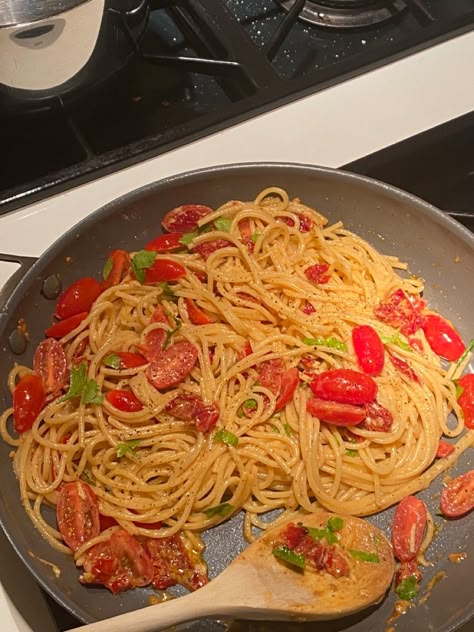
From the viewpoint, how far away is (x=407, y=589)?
2029mm

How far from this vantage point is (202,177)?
2541 millimetres

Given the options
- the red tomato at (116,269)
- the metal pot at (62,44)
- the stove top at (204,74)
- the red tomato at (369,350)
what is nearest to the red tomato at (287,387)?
the red tomato at (369,350)

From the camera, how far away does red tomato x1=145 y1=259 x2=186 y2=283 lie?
8.16 feet

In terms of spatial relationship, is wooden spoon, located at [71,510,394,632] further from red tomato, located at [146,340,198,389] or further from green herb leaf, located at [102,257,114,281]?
green herb leaf, located at [102,257,114,281]

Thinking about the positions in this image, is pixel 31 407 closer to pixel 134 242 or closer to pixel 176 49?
pixel 134 242

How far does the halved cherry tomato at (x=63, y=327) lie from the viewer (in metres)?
2.39

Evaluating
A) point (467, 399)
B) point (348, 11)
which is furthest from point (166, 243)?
point (348, 11)

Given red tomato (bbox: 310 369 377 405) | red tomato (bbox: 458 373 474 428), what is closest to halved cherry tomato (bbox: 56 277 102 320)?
red tomato (bbox: 310 369 377 405)

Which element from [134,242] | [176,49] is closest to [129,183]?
[134,242]

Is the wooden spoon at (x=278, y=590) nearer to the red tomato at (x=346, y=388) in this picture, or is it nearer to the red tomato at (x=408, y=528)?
the red tomato at (x=408, y=528)

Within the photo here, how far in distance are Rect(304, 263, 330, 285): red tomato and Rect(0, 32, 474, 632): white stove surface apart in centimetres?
55

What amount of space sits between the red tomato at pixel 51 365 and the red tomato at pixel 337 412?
2.44ft

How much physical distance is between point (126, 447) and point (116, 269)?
0.60 metres

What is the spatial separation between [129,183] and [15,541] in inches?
56.4
